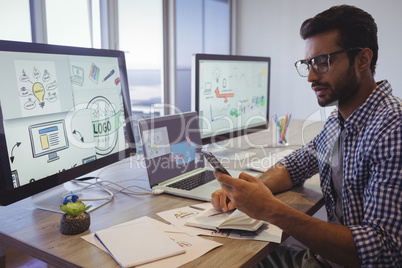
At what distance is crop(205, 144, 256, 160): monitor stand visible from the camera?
1757 millimetres

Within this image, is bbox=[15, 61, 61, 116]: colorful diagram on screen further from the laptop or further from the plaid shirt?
the plaid shirt

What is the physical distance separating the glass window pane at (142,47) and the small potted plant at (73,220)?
2068 mm

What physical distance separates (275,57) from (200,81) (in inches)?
110

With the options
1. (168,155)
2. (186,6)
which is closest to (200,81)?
(168,155)

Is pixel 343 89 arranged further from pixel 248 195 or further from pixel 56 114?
pixel 56 114

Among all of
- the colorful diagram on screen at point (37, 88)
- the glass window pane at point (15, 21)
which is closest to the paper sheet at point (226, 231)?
the colorful diagram on screen at point (37, 88)

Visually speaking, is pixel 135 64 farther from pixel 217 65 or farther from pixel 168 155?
pixel 168 155

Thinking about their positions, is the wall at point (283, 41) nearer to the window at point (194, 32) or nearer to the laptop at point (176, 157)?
the window at point (194, 32)

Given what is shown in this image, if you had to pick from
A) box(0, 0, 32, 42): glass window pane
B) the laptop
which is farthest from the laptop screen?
box(0, 0, 32, 42): glass window pane

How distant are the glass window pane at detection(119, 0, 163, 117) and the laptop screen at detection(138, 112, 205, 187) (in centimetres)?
157

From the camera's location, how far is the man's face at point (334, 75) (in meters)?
1.12

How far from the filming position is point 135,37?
295cm

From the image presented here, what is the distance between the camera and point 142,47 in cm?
303

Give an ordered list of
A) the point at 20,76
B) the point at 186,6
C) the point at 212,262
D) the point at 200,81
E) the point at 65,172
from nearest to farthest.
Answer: the point at 212,262 → the point at 20,76 → the point at 65,172 → the point at 200,81 → the point at 186,6
